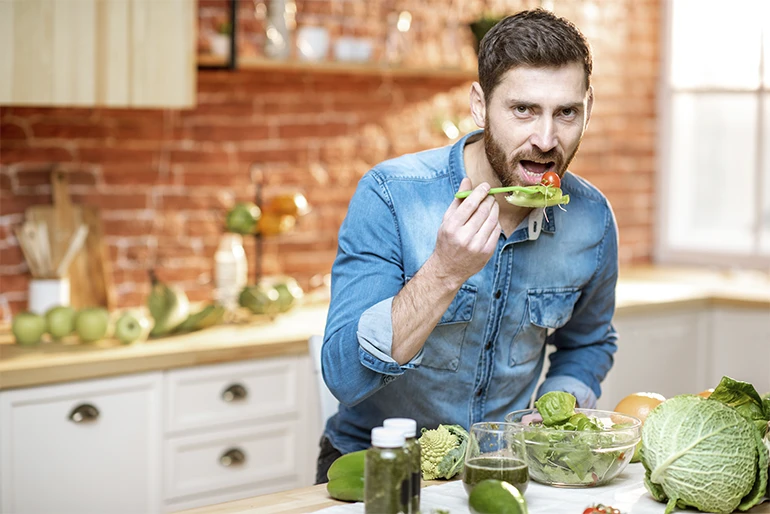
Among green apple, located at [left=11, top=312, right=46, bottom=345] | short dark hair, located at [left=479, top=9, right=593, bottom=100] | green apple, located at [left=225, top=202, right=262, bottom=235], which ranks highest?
short dark hair, located at [left=479, top=9, right=593, bottom=100]

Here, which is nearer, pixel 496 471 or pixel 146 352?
pixel 496 471

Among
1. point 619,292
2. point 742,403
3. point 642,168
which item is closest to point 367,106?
point 619,292

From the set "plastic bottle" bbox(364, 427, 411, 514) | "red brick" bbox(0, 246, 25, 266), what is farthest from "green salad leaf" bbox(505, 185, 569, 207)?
"red brick" bbox(0, 246, 25, 266)

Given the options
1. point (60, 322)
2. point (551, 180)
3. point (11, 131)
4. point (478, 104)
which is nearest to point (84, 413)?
point (60, 322)

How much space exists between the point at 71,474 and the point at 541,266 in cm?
149

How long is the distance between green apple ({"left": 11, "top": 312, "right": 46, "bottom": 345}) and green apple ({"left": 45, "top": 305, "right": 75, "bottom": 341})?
0.03 m

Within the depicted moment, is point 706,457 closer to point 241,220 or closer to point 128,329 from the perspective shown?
point 128,329

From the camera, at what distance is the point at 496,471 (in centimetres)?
155

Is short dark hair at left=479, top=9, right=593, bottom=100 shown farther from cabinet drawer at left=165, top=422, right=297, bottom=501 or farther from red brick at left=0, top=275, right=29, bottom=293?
red brick at left=0, top=275, right=29, bottom=293

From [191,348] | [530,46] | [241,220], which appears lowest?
[191,348]

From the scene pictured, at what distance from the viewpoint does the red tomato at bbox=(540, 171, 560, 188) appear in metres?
1.94

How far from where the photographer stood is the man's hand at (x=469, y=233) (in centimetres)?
179

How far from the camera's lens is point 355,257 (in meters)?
2.02

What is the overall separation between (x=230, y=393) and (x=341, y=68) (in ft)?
4.54
